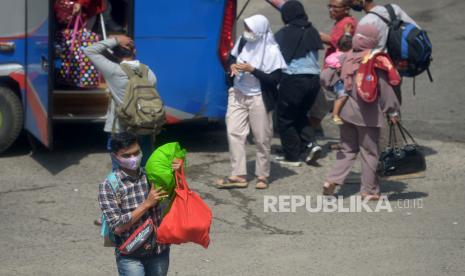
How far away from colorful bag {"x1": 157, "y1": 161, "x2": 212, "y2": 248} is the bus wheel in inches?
186

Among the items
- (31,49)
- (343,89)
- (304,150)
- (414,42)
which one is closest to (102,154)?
(31,49)

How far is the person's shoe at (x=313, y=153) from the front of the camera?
971 cm

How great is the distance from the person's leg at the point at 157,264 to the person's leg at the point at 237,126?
363cm

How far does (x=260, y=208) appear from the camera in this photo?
8.46 metres

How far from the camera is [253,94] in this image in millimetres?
8805

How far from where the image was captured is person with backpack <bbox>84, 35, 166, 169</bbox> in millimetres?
7695

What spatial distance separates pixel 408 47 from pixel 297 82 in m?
1.16

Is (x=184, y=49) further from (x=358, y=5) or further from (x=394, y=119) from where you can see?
(x=394, y=119)

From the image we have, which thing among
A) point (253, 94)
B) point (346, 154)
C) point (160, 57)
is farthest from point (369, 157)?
point (160, 57)

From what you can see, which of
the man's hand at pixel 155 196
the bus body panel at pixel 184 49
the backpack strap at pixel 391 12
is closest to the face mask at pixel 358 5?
the backpack strap at pixel 391 12

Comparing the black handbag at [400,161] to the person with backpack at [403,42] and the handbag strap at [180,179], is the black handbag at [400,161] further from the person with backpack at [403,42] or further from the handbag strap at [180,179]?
the handbag strap at [180,179]

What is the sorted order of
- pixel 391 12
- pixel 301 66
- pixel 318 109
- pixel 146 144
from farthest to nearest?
1. pixel 318 109
2. pixel 301 66
3. pixel 391 12
4. pixel 146 144

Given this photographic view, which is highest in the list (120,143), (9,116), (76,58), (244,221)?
(120,143)

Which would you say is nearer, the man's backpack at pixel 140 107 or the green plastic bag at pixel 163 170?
the green plastic bag at pixel 163 170
